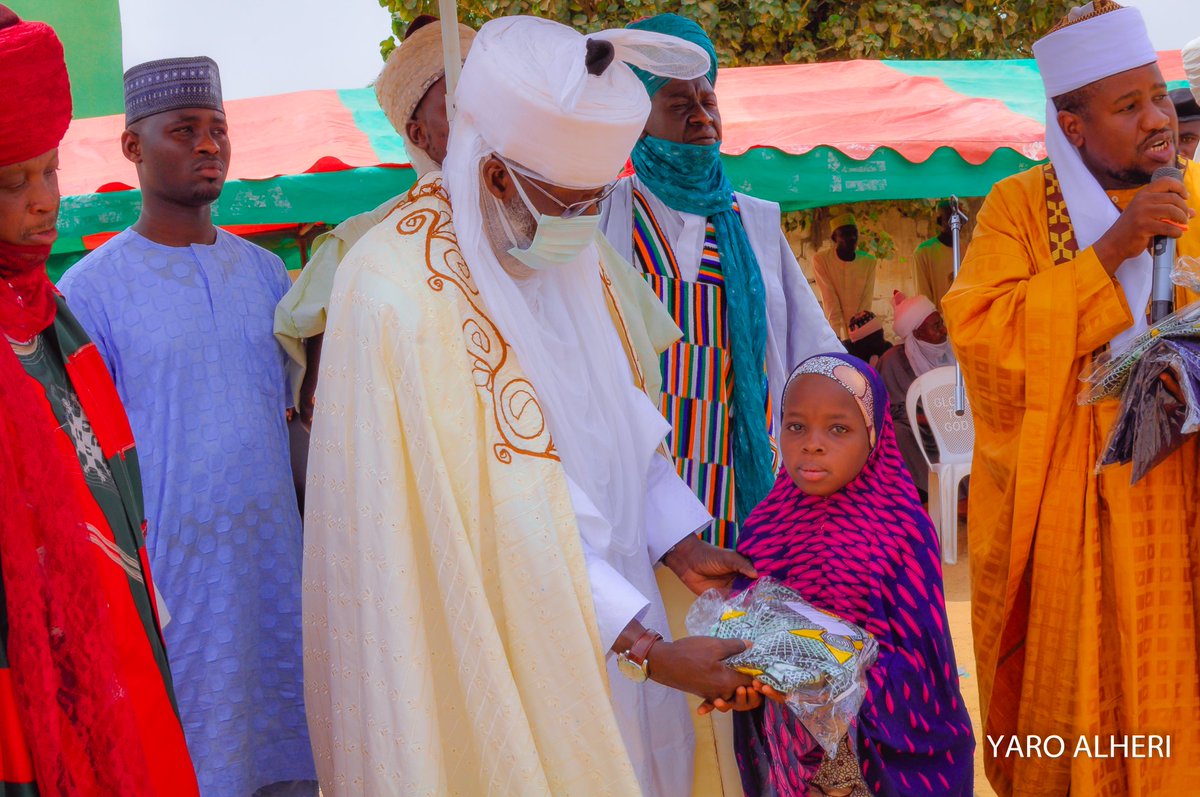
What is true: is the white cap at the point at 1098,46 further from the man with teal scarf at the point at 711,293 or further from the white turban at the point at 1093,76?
the man with teal scarf at the point at 711,293

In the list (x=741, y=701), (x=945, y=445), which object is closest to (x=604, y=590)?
(x=741, y=701)

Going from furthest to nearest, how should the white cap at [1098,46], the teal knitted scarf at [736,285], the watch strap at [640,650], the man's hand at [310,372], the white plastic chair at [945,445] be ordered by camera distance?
the white plastic chair at [945,445]
the teal knitted scarf at [736,285]
the man's hand at [310,372]
the white cap at [1098,46]
the watch strap at [640,650]

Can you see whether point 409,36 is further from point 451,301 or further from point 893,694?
point 893,694

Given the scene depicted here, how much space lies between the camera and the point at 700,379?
3984mm

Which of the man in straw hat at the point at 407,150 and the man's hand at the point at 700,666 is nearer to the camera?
the man's hand at the point at 700,666

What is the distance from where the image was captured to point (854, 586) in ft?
9.53

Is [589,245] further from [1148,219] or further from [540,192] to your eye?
[1148,219]

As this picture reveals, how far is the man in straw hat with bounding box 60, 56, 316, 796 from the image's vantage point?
11.6ft

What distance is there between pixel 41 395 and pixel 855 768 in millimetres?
1966

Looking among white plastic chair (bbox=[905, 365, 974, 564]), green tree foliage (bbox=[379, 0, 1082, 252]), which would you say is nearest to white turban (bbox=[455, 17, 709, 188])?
white plastic chair (bbox=[905, 365, 974, 564])

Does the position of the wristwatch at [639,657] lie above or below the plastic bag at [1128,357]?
below

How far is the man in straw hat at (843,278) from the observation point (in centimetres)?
1241

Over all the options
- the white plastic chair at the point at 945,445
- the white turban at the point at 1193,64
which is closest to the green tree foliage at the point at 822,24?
the white plastic chair at the point at 945,445

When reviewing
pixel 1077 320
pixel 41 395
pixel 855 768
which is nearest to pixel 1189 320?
pixel 1077 320
